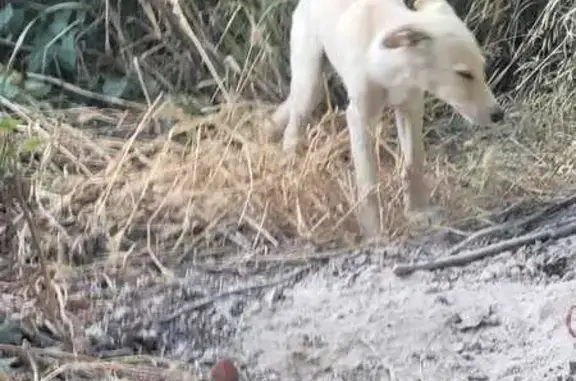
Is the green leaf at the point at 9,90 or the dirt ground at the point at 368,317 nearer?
the dirt ground at the point at 368,317

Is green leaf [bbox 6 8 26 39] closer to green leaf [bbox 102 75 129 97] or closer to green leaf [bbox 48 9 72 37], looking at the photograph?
green leaf [bbox 48 9 72 37]

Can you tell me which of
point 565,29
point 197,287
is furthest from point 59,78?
point 565,29

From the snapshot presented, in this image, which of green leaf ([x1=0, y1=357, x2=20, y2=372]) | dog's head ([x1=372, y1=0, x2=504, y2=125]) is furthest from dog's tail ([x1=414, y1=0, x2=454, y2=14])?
green leaf ([x1=0, y1=357, x2=20, y2=372])

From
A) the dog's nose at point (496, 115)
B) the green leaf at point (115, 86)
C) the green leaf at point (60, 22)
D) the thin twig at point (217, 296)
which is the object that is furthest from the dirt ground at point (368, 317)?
the green leaf at point (60, 22)

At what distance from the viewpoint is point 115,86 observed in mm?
1705

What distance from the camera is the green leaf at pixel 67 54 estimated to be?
1.74 meters

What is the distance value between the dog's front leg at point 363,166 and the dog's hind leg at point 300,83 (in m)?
0.05

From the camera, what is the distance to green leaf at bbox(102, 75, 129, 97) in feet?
5.57

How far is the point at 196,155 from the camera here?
1.61 m

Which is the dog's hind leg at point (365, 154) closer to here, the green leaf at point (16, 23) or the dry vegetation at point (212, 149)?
the dry vegetation at point (212, 149)

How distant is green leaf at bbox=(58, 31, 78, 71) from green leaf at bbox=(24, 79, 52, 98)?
1.2 inches

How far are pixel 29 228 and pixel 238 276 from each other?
237 millimetres

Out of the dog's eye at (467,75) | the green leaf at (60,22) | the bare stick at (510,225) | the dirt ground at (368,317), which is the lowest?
the dirt ground at (368,317)

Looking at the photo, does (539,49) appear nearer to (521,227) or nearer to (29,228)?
(521,227)
